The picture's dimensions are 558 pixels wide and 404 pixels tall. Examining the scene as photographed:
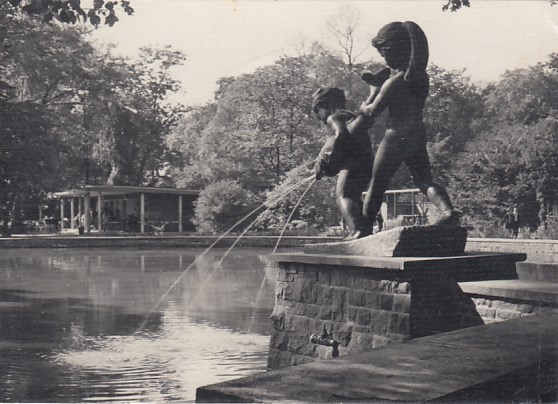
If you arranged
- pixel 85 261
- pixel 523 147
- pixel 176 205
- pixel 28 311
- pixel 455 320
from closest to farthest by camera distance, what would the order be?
pixel 455 320, pixel 28 311, pixel 85 261, pixel 523 147, pixel 176 205

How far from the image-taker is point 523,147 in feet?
78.4

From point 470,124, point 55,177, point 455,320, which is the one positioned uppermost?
point 470,124

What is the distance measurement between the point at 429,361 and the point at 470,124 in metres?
33.8

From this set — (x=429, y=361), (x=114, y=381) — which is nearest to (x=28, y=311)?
(x=114, y=381)

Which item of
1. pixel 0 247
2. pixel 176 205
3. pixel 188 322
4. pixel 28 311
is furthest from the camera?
pixel 176 205

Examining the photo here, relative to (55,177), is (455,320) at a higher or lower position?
lower

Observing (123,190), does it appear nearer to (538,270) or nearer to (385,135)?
(538,270)

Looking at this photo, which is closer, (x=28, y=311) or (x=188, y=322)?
(x=188, y=322)

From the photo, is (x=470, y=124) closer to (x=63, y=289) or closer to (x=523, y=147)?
(x=523, y=147)

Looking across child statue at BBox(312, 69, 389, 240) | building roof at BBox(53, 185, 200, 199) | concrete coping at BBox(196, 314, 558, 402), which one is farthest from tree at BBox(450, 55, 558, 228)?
concrete coping at BBox(196, 314, 558, 402)

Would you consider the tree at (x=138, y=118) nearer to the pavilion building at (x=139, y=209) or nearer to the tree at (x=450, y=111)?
the pavilion building at (x=139, y=209)

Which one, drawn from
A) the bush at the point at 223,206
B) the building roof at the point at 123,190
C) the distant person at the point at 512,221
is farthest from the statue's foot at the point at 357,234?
the building roof at the point at 123,190

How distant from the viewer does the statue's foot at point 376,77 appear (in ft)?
23.8

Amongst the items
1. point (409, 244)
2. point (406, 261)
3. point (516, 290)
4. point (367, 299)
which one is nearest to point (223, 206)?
point (409, 244)
